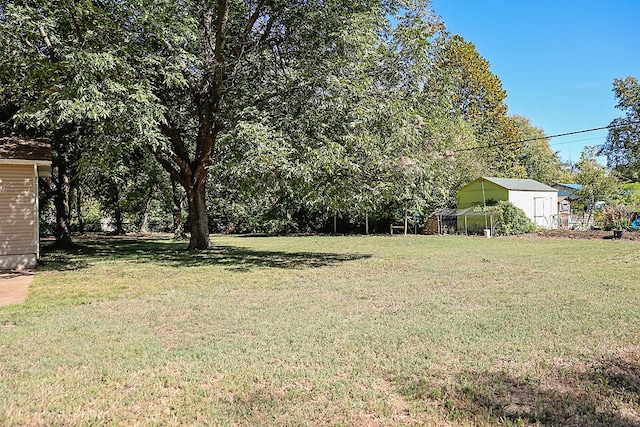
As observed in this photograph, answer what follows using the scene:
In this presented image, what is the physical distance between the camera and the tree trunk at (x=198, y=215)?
13.8 m

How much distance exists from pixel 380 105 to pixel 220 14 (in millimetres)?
4566

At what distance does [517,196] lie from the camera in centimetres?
2286

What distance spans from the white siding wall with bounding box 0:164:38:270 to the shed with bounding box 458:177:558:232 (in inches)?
765

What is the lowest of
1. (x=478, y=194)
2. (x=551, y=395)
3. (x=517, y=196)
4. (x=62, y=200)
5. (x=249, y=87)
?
(x=551, y=395)

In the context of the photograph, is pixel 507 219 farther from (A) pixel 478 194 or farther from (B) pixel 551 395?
(B) pixel 551 395

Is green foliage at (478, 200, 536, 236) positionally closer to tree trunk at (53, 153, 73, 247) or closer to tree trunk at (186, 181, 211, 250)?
tree trunk at (186, 181, 211, 250)

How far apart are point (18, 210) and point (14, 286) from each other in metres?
2.85

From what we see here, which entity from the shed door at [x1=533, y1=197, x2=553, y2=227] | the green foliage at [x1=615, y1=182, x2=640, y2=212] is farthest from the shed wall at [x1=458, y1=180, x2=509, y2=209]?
the green foliage at [x1=615, y1=182, x2=640, y2=212]

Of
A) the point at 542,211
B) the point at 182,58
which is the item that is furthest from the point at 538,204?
the point at 182,58

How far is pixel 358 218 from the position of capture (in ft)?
84.8

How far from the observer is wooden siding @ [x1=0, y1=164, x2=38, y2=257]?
31.9ft

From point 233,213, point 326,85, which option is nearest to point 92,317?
point 326,85

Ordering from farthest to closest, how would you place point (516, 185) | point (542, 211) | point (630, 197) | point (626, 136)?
point (626, 136) → point (542, 211) → point (516, 185) → point (630, 197)

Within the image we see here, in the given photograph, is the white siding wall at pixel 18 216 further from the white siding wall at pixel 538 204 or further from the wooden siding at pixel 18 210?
the white siding wall at pixel 538 204
